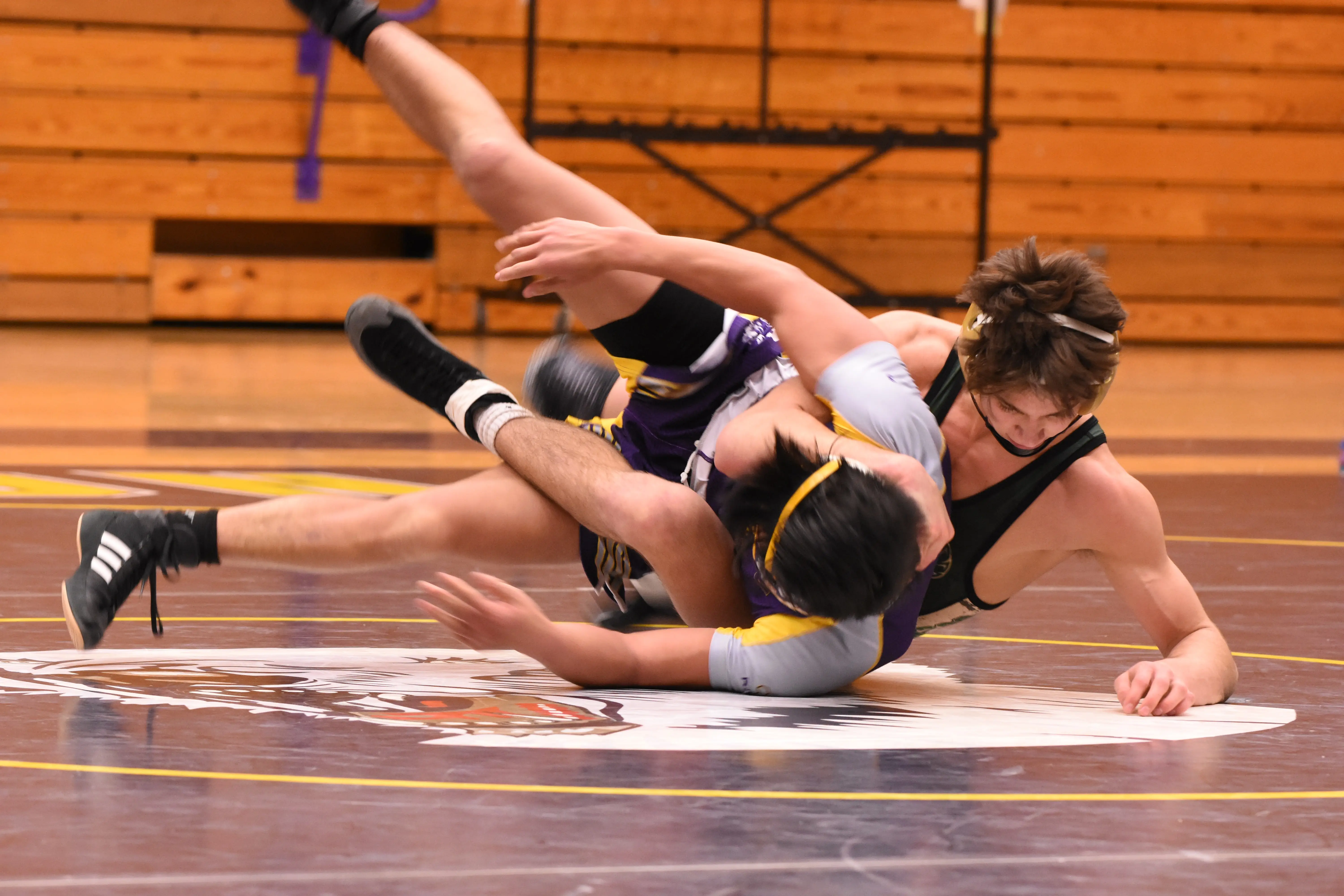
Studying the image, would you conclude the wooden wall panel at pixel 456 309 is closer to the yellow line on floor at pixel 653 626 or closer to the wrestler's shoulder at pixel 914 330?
the yellow line on floor at pixel 653 626

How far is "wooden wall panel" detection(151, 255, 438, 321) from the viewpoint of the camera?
979 cm

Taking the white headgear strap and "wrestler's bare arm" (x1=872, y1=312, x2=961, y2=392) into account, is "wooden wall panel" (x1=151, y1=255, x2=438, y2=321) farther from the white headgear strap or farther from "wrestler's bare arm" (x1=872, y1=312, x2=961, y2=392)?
the white headgear strap

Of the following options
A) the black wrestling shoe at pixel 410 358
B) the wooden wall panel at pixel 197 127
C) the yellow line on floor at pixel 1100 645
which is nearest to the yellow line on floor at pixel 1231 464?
the yellow line on floor at pixel 1100 645

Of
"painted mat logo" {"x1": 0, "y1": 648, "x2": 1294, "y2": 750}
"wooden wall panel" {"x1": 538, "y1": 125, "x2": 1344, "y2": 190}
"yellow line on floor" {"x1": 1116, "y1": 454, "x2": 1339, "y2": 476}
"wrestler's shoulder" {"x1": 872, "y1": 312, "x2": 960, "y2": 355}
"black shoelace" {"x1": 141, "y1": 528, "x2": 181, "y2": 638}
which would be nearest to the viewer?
"painted mat logo" {"x1": 0, "y1": 648, "x2": 1294, "y2": 750}

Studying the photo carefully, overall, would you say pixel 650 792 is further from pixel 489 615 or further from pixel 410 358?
pixel 410 358

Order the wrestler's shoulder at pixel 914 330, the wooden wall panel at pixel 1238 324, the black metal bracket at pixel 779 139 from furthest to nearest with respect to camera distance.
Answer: the wooden wall panel at pixel 1238 324 < the black metal bracket at pixel 779 139 < the wrestler's shoulder at pixel 914 330

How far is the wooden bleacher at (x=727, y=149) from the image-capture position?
9711 mm

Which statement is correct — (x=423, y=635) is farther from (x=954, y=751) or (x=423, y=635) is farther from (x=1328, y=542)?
(x=1328, y=542)

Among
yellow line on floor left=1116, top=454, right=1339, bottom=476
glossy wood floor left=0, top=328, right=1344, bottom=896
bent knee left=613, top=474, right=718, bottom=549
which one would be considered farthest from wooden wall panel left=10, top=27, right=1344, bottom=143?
bent knee left=613, top=474, right=718, bottom=549

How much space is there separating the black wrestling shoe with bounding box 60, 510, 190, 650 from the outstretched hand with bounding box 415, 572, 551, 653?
1.42 feet

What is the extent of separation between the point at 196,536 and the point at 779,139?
23.2 ft

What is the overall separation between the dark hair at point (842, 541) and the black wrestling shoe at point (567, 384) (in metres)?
0.85

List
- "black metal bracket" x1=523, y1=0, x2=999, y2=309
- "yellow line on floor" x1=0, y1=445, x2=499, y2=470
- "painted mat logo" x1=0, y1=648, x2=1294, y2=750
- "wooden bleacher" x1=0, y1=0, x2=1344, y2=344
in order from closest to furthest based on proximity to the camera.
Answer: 1. "painted mat logo" x1=0, y1=648, x2=1294, y2=750
2. "yellow line on floor" x1=0, y1=445, x2=499, y2=470
3. "black metal bracket" x1=523, y1=0, x2=999, y2=309
4. "wooden bleacher" x1=0, y1=0, x2=1344, y2=344

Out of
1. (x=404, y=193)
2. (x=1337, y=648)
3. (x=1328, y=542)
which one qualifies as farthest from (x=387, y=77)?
(x=404, y=193)
